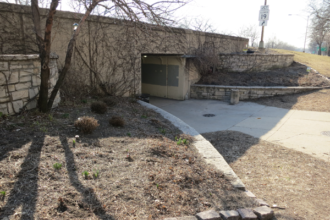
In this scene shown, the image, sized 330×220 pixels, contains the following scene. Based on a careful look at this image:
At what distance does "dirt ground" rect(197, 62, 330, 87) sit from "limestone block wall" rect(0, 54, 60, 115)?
928 centimetres

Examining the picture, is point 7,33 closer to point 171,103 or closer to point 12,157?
point 12,157

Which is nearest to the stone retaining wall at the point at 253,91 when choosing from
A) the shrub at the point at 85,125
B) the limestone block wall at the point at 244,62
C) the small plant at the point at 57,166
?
the limestone block wall at the point at 244,62

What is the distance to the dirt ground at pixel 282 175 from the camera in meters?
3.47

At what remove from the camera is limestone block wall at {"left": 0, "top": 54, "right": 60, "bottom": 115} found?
4617mm

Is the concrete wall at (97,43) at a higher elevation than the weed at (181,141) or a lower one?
higher

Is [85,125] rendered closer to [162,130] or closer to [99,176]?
[99,176]

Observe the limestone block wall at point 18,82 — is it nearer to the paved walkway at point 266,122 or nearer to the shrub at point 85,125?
the shrub at point 85,125

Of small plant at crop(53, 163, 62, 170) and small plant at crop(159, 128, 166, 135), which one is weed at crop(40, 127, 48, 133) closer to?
small plant at crop(53, 163, 62, 170)

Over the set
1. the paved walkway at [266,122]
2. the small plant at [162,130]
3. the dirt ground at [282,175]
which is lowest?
the dirt ground at [282,175]

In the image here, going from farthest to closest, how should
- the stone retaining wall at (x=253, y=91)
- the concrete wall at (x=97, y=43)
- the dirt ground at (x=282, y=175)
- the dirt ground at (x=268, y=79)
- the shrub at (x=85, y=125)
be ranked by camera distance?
the dirt ground at (x=268, y=79), the stone retaining wall at (x=253, y=91), the concrete wall at (x=97, y=43), the shrub at (x=85, y=125), the dirt ground at (x=282, y=175)

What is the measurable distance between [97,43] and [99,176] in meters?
5.66

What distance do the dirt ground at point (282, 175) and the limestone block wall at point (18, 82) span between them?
4.48 m

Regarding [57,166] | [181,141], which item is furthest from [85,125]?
[181,141]

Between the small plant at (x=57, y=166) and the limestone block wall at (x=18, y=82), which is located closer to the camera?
the small plant at (x=57, y=166)
